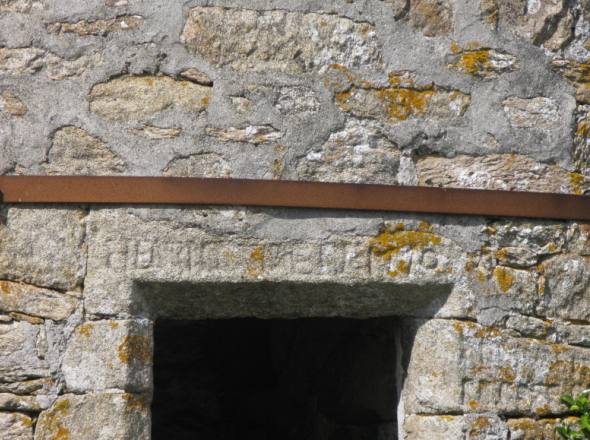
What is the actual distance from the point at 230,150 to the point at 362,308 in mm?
633

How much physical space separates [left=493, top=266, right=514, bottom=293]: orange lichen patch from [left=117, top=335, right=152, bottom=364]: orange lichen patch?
1.06 m

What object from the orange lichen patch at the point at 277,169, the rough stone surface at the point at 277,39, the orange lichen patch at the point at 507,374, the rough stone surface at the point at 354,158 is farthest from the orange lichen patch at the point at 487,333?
the rough stone surface at the point at 277,39

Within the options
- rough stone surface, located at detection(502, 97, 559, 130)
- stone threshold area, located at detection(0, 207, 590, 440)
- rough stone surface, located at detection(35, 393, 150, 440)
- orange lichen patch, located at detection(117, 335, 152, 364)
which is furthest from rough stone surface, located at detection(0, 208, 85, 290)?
rough stone surface, located at detection(502, 97, 559, 130)

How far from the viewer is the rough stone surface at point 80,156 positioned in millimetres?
2908

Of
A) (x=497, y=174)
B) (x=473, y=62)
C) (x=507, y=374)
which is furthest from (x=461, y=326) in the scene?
(x=473, y=62)

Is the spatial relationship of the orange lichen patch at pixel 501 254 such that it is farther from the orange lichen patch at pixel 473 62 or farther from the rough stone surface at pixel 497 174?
the orange lichen patch at pixel 473 62

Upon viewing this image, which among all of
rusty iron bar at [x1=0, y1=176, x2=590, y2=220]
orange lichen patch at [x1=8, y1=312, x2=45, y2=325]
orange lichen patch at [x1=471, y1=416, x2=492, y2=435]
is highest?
rusty iron bar at [x1=0, y1=176, x2=590, y2=220]

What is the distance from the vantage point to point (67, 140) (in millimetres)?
2924

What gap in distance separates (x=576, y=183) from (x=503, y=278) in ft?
1.35

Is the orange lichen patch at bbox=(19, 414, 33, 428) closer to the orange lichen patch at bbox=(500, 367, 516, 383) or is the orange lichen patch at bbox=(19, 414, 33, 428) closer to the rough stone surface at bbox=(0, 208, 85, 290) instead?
the rough stone surface at bbox=(0, 208, 85, 290)

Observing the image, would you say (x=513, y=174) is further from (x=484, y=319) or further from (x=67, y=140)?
(x=67, y=140)

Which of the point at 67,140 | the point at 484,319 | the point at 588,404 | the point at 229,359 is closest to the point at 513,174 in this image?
the point at 484,319

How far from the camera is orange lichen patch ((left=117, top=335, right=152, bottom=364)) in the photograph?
9.22 ft

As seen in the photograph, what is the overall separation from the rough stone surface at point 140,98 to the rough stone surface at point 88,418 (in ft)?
2.66
